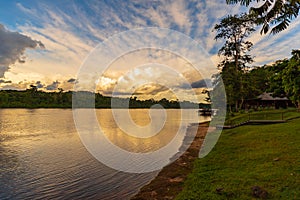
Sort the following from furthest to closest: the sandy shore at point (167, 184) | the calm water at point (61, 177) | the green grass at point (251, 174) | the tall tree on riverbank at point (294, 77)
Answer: the tall tree on riverbank at point (294, 77) → the calm water at point (61, 177) → the sandy shore at point (167, 184) → the green grass at point (251, 174)

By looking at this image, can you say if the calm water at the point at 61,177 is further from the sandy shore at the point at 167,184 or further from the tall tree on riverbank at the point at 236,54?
the tall tree on riverbank at the point at 236,54

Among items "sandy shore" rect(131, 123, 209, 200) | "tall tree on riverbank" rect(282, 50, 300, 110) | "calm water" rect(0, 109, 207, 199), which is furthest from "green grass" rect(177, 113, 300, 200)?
"tall tree on riverbank" rect(282, 50, 300, 110)

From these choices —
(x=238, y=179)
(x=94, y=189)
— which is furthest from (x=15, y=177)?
(x=238, y=179)

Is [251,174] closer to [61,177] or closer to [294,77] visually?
[61,177]

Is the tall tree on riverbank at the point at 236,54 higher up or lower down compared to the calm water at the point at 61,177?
higher up

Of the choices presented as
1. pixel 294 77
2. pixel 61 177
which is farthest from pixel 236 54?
pixel 61 177

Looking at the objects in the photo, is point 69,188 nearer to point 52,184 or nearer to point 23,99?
point 52,184

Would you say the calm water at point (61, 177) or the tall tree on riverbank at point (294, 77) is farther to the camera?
the tall tree on riverbank at point (294, 77)

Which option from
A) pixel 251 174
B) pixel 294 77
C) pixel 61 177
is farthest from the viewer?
pixel 294 77

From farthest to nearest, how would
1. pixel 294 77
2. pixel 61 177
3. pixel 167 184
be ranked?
pixel 294 77 → pixel 61 177 → pixel 167 184

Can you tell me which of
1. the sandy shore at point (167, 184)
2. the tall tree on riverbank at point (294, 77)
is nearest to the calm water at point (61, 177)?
the sandy shore at point (167, 184)

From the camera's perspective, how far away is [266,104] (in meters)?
58.0

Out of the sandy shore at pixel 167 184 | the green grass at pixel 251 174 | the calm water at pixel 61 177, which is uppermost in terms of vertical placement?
the green grass at pixel 251 174

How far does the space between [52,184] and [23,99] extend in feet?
490
